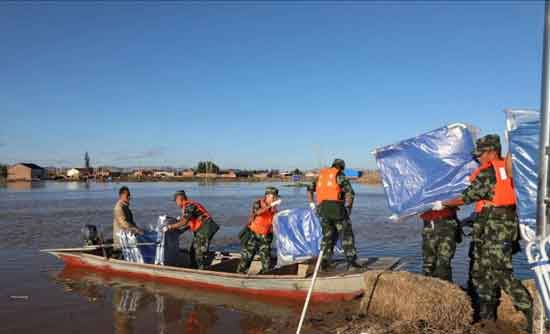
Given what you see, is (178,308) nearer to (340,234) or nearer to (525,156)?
(340,234)

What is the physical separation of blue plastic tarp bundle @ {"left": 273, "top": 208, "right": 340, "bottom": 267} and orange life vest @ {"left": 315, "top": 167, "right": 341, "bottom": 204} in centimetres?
81

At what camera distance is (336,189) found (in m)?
7.49

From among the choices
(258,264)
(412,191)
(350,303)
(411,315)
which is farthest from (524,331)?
(258,264)

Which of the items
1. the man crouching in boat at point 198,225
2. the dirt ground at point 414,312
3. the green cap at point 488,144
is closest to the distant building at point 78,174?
the man crouching in boat at point 198,225

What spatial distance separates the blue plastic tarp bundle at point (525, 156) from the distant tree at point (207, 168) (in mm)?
111375

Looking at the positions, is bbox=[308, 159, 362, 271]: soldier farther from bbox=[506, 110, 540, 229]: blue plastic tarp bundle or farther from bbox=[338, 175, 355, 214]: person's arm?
bbox=[506, 110, 540, 229]: blue plastic tarp bundle

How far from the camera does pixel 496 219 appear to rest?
5.08 metres

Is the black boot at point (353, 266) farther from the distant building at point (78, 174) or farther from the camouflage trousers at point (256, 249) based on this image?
the distant building at point (78, 174)

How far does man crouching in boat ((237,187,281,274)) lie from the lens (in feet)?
28.0

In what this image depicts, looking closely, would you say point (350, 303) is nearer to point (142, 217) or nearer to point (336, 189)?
point (336, 189)

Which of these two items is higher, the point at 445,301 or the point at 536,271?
the point at 536,271

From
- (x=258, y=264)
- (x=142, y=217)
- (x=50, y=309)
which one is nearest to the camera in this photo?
(x=50, y=309)

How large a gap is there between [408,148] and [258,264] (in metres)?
4.76

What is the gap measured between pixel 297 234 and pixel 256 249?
3.16ft
